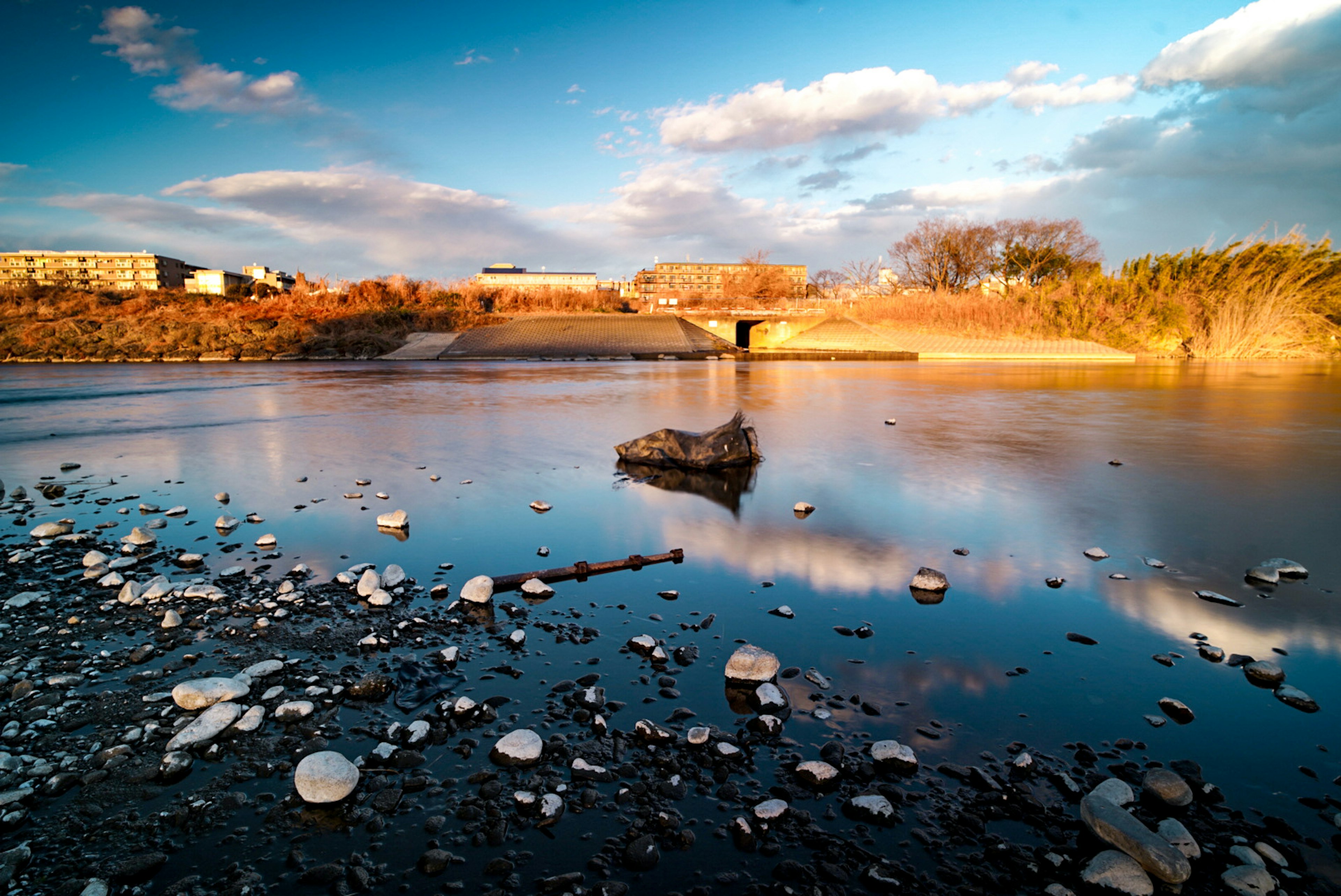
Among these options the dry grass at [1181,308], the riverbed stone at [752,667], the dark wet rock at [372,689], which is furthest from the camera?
the dry grass at [1181,308]

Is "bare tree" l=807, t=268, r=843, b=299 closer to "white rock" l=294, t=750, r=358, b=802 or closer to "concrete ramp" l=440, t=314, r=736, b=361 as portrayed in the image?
"concrete ramp" l=440, t=314, r=736, b=361

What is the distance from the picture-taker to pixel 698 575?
15.2 ft

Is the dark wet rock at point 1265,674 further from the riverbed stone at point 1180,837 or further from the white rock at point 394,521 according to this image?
the white rock at point 394,521

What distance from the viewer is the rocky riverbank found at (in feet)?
6.49

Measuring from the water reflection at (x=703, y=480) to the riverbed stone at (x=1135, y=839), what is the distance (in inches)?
175

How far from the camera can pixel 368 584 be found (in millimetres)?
4223

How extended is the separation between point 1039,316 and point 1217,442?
35.6m

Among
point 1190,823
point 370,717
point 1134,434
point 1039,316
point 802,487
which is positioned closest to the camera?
point 1190,823

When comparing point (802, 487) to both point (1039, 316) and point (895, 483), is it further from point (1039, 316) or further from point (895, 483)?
point (1039, 316)

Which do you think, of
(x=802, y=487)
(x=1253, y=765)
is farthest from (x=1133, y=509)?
(x=1253, y=765)

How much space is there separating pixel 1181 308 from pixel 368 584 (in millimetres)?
45549

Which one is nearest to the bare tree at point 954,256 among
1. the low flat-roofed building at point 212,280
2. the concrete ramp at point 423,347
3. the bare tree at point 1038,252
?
the bare tree at point 1038,252

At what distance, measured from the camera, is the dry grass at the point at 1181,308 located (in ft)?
104

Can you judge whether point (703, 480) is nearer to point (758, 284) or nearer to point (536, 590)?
point (536, 590)
